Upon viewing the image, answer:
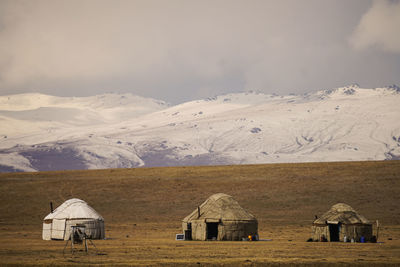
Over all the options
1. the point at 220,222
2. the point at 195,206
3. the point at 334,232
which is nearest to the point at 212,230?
the point at 220,222

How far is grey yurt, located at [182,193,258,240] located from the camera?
4866 centimetres

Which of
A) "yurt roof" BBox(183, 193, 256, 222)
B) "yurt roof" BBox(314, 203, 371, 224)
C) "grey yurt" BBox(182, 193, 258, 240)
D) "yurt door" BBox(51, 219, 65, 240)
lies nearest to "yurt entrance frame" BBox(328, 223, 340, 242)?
"yurt roof" BBox(314, 203, 371, 224)

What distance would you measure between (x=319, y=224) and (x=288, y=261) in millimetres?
15034

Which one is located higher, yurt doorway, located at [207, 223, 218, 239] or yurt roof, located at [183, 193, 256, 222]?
yurt roof, located at [183, 193, 256, 222]

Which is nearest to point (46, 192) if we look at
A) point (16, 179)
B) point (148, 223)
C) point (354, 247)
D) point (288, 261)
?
point (16, 179)

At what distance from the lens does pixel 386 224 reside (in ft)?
205

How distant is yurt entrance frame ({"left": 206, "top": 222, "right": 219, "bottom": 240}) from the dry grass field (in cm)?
212

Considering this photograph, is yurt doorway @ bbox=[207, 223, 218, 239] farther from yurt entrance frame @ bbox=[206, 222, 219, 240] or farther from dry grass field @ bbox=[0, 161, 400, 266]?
dry grass field @ bbox=[0, 161, 400, 266]

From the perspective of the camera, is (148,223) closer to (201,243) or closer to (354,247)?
(201,243)

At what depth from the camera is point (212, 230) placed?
50031 millimetres

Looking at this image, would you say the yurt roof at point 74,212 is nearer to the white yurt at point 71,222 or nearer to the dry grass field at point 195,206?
the white yurt at point 71,222

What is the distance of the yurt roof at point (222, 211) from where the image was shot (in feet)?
159

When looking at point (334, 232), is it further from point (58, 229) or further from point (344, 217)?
point (58, 229)

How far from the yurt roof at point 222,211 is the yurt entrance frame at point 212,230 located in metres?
0.94
